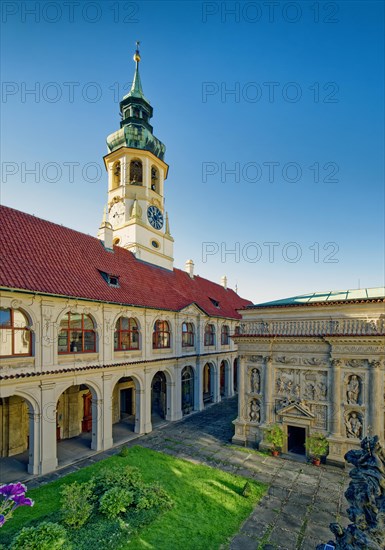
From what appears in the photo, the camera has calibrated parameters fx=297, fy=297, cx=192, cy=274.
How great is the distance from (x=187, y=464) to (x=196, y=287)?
22.0 metres

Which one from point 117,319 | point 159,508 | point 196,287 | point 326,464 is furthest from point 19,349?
point 196,287

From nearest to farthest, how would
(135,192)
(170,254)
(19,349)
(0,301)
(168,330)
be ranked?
(0,301)
(19,349)
(168,330)
(135,192)
(170,254)

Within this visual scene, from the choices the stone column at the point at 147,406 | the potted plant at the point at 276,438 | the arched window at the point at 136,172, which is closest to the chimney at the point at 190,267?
the arched window at the point at 136,172

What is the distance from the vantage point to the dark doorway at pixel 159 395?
2725cm

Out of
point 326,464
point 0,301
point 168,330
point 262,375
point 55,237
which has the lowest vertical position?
point 326,464

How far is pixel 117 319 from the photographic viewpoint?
21.2 metres

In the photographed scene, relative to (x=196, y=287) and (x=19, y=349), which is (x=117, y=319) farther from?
(x=196, y=287)

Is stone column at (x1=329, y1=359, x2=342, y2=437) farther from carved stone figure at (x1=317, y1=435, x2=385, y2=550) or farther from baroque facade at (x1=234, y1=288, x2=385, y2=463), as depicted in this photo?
carved stone figure at (x1=317, y1=435, x2=385, y2=550)

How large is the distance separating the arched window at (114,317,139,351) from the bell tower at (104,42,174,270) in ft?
28.7

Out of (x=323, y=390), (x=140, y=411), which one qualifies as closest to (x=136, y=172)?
(x=140, y=411)

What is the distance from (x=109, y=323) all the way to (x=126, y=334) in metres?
2.62

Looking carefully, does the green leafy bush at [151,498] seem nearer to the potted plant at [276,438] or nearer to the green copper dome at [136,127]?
the potted plant at [276,438]

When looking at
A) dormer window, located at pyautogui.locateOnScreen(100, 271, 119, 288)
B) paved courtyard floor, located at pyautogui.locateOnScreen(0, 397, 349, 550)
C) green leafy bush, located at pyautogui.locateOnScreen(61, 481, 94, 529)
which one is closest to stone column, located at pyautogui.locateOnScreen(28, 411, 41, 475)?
paved courtyard floor, located at pyautogui.locateOnScreen(0, 397, 349, 550)

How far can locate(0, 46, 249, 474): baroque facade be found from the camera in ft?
52.5
